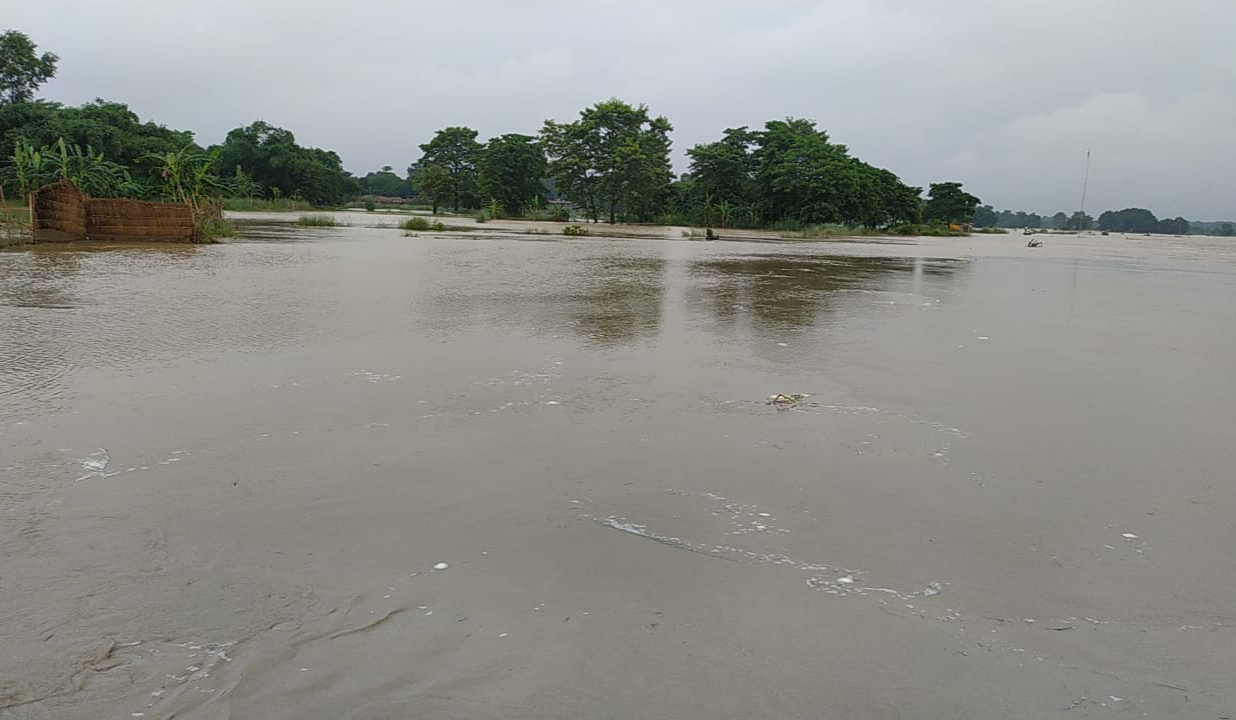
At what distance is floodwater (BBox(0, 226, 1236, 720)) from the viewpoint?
210cm

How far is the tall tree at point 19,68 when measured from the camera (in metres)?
45.7

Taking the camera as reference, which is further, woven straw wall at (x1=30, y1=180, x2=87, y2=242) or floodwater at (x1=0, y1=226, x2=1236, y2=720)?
woven straw wall at (x1=30, y1=180, x2=87, y2=242)

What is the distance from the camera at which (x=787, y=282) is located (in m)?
13.9

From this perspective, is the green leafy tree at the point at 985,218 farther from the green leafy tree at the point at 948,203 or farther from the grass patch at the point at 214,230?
the grass patch at the point at 214,230

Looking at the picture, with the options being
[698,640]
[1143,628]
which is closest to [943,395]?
[1143,628]

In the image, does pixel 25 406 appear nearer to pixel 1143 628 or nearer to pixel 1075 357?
pixel 1143 628

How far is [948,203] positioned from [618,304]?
2774 inches

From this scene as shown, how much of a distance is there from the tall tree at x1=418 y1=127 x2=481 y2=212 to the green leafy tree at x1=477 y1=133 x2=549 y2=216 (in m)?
3.50

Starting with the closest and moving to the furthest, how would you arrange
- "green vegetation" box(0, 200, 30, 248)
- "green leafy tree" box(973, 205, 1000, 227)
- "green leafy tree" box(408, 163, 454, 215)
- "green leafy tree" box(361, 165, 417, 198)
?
"green vegetation" box(0, 200, 30, 248), "green leafy tree" box(408, 163, 454, 215), "green leafy tree" box(361, 165, 417, 198), "green leafy tree" box(973, 205, 1000, 227)

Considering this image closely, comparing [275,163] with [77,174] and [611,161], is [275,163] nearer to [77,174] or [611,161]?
[611,161]

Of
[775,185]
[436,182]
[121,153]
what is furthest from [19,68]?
[775,185]

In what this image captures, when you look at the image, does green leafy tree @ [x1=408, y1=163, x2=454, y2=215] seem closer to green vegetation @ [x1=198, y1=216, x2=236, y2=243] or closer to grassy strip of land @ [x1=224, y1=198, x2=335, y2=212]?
grassy strip of land @ [x1=224, y1=198, x2=335, y2=212]

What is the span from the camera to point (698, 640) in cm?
229

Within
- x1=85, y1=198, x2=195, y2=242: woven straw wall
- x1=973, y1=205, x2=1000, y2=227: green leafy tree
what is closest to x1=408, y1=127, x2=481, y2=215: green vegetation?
x1=85, y1=198, x2=195, y2=242: woven straw wall
